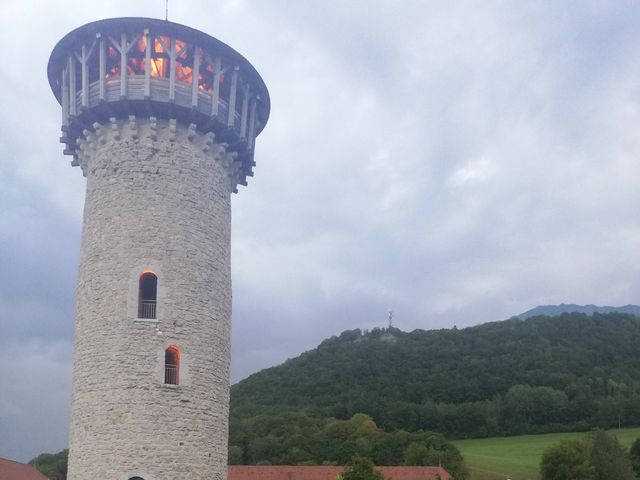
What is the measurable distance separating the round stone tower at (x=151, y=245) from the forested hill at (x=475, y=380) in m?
56.4

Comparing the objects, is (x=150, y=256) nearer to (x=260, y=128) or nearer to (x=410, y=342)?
(x=260, y=128)

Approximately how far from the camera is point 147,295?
20.2m

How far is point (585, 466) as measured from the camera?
54.1 m

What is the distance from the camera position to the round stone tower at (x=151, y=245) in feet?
62.4

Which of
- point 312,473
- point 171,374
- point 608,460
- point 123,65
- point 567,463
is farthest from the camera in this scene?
point 567,463

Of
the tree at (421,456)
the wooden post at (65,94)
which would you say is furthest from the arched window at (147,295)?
the tree at (421,456)

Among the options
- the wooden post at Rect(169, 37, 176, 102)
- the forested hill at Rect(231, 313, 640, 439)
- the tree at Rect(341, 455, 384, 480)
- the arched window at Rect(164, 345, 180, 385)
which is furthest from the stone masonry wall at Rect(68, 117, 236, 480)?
the forested hill at Rect(231, 313, 640, 439)

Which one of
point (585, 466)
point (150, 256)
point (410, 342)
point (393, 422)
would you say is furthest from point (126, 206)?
point (410, 342)

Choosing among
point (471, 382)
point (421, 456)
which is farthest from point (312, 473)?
point (471, 382)

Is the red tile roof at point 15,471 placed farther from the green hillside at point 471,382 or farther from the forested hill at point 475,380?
the forested hill at point 475,380

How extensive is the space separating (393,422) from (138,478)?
77.1m

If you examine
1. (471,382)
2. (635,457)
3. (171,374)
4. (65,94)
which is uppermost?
(471,382)

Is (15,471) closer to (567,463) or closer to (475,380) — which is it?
(567,463)

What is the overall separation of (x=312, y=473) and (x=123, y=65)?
38.5 meters
